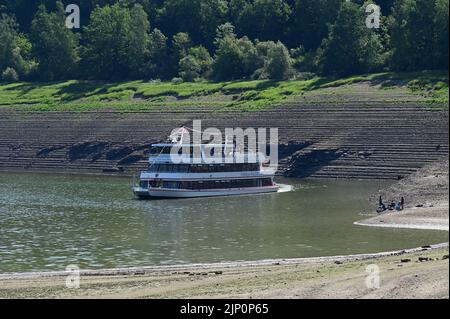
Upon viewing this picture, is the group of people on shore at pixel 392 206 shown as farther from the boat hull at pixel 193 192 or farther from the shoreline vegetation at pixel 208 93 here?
the shoreline vegetation at pixel 208 93

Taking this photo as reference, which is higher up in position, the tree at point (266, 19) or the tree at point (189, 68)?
the tree at point (266, 19)

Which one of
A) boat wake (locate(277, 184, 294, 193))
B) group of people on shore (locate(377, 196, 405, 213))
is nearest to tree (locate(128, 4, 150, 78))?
boat wake (locate(277, 184, 294, 193))

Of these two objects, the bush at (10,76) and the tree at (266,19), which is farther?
the tree at (266,19)

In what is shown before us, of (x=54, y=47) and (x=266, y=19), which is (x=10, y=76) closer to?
(x=54, y=47)

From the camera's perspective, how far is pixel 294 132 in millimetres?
110812

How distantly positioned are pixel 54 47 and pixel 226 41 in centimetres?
2861

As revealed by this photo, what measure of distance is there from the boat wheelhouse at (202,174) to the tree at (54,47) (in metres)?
70.8

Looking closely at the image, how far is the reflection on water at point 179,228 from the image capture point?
2221 inches

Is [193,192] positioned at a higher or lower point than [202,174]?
lower

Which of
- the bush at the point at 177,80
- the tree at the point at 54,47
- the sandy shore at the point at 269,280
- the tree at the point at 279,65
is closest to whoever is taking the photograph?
the sandy shore at the point at 269,280

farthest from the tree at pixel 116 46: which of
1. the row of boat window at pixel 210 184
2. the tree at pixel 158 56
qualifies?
the row of boat window at pixel 210 184

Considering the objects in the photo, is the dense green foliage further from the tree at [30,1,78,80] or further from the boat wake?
the boat wake

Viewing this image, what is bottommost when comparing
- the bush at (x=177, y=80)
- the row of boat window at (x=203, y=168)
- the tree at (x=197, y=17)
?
the row of boat window at (x=203, y=168)

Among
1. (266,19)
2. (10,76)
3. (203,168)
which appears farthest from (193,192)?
(10,76)
